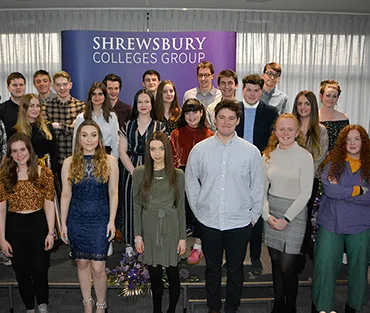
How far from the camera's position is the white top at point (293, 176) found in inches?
108

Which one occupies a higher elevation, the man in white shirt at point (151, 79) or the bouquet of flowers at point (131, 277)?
the man in white shirt at point (151, 79)

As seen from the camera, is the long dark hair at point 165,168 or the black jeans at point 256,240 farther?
the black jeans at point 256,240

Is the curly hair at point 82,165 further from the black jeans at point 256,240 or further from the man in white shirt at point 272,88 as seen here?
the man in white shirt at point 272,88

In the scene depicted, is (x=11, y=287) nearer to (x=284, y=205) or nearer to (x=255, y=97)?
(x=284, y=205)

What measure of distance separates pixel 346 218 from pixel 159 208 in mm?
1357

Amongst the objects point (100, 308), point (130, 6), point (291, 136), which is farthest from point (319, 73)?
point (100, 308)

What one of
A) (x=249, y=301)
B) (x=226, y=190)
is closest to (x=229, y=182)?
(x=226, y=190)

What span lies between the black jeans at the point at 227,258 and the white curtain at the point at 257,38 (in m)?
5.56

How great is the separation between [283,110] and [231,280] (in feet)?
7.47

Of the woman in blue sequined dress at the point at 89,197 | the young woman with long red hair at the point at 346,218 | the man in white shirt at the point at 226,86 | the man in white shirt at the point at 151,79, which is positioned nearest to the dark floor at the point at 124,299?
the young woman with long red hair at the point at 346,218

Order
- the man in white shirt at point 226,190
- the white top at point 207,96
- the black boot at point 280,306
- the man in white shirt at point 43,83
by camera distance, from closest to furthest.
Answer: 1. the man in white shirt at point 226,190
2. the black boot at point 280,306
3. the man in white shirt at point 43,83
4. the white top at point 207,96

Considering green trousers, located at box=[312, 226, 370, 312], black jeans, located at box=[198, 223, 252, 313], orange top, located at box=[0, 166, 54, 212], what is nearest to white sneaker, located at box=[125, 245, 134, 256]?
black jeans, located at box=[198, 223, 252, 313]

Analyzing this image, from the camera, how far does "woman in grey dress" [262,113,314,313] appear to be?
2.76m

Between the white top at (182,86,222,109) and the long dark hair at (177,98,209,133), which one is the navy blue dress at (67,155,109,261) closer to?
the long dark hair at (177,98,209,133)
